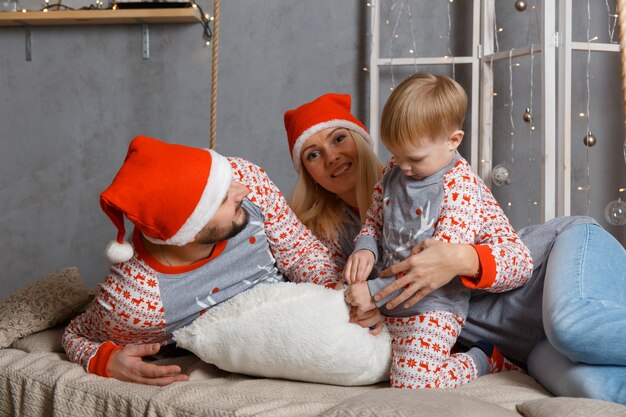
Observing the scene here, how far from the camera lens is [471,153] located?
3.36 meters

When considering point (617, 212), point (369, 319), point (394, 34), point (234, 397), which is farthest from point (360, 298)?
point (394, 34)

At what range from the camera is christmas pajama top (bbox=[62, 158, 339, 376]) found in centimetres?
171

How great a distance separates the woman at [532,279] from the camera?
4.72 ft

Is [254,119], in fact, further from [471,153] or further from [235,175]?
[235,175]

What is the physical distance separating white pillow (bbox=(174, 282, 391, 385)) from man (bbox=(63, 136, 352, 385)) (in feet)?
0.36

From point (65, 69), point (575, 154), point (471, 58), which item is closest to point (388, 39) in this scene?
point (471, 58)

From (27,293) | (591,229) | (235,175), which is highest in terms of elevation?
(235,175)

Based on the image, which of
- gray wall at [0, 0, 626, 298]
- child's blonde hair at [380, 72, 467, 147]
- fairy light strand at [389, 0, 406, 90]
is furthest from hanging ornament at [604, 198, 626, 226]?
child's blonde hair at [380, 72, 467, 147]

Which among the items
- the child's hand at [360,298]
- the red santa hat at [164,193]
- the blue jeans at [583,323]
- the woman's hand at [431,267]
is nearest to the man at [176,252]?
the red santa hat at [164,193]

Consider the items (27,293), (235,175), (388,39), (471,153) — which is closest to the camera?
(235,175)

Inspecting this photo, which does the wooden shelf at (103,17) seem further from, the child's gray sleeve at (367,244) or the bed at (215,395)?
the child's gray sleeve at (367,244)

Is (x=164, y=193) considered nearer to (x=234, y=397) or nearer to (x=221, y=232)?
(x=221, y=232)

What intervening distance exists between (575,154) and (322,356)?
2.31 metres

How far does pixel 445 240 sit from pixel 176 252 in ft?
2.02
